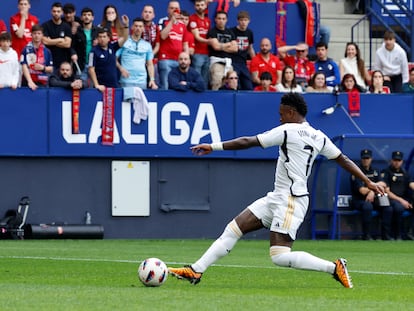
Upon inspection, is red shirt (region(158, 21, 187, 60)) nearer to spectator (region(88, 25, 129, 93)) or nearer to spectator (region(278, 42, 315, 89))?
spectator (region(88, 25, 129, 93))

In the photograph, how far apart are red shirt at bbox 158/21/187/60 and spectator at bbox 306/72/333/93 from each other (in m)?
2.87

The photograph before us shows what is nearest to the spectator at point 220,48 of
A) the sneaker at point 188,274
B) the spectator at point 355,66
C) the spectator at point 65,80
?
the spectator at point 355,66

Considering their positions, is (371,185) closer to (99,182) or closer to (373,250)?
(373,250)

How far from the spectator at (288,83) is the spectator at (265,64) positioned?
354mm

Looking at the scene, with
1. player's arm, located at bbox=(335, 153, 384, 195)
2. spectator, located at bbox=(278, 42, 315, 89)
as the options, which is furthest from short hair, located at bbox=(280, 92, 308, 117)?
spectator, located at bbox=(278, 42, 315, 89)

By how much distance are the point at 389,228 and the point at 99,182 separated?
5.77 metres

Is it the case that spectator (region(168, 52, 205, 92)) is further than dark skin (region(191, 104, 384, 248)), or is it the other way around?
spectator (region(168, 52, 205, 92))

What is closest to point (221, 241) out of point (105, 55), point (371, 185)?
point (371, 185)

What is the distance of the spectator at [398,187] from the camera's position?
23.8m

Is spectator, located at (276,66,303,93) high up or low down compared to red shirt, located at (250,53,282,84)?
down

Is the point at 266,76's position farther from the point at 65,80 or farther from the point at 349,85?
the point at 65,80

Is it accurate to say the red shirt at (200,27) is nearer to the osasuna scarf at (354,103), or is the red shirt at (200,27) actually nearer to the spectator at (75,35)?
the spectator at (75,35)

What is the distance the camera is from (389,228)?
2377 cm

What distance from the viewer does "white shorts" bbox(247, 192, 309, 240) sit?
11.1 m
